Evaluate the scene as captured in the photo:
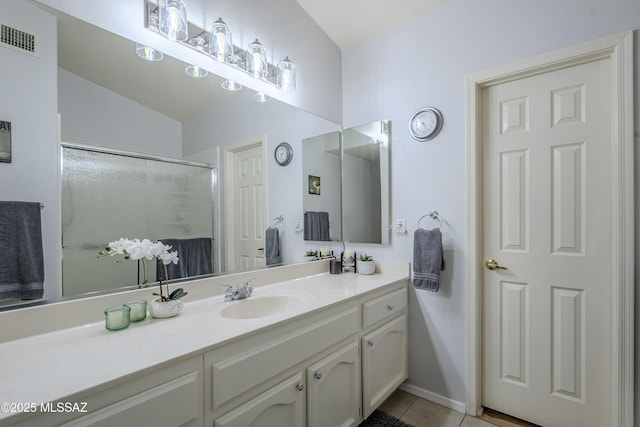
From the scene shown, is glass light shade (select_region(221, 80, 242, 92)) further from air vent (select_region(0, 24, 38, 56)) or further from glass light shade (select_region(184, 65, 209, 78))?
air vent (select_region(0, 24, 38, 56))

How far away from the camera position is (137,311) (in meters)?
1.14

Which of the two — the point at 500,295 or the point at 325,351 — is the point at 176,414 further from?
the point at 500,295

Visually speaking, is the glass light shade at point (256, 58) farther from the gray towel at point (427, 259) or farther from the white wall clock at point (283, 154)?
the gray towel at point (427, 259)

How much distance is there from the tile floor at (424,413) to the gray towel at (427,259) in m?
0.76

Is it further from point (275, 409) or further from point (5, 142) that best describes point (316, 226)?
point (5, 142)

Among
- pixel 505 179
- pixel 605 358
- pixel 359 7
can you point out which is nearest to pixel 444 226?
pixel 505 179

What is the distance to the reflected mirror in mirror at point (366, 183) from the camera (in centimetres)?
216

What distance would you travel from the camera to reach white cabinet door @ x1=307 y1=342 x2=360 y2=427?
4.28 ft

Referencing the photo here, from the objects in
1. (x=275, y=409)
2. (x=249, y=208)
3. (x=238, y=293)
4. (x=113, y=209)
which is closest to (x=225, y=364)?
(x=275, y=409)

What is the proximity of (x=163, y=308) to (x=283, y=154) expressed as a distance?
1.16 m

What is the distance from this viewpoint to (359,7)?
2.03 m

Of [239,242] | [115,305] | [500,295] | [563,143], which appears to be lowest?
[500,295]

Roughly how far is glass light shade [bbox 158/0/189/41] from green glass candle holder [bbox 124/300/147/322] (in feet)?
3.85

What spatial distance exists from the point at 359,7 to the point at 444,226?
156cm
